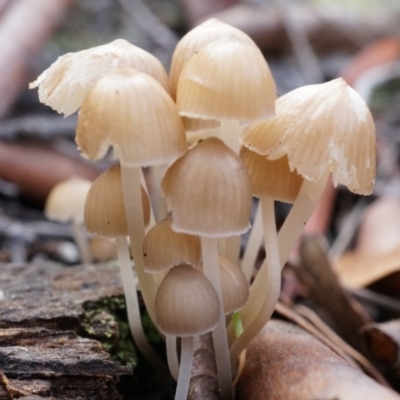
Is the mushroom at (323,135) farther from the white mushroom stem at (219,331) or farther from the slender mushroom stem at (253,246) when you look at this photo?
the slender mushroom stem at (253,246)

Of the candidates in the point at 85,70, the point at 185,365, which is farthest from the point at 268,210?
the point at 85,70

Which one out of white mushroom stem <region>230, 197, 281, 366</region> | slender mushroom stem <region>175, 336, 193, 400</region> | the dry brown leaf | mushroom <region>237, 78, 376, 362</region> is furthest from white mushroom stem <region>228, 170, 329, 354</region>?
the dry brown leaf

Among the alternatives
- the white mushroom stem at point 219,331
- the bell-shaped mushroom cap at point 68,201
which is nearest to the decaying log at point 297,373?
the white mushroom stem at point 219,331

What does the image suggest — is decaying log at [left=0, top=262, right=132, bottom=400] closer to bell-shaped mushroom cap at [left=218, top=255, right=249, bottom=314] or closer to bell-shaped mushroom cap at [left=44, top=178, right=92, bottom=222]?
bell-shaped mushroom cap at [left=218, top=255, right=249, bottom=314]

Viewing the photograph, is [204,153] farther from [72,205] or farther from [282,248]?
[72,205]

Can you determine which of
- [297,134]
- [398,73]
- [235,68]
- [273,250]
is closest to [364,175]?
[297,134]

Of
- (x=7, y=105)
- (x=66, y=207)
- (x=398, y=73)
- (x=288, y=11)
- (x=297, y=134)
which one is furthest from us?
(x=288, y=11)

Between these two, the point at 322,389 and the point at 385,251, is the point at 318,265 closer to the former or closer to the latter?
the point at 385,251
